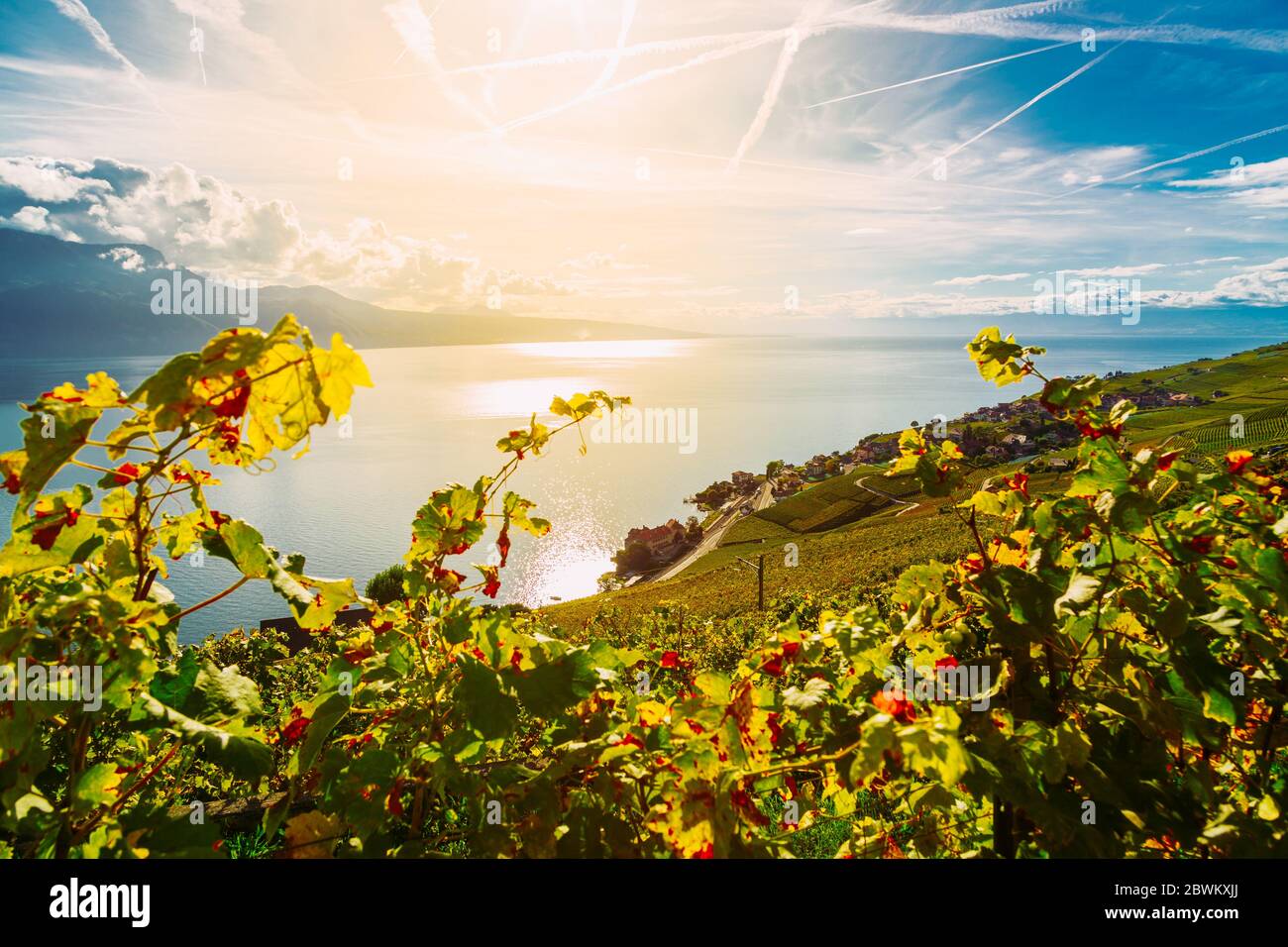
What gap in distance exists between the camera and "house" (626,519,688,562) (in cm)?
8250

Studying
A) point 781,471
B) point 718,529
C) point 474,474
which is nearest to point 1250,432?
point 781,471

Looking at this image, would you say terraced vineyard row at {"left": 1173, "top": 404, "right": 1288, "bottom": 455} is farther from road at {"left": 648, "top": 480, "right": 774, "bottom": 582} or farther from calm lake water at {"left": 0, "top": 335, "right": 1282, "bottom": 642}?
calm lake water at {"left": 0, "top": 335, "right": 1282, "bottom": 642}

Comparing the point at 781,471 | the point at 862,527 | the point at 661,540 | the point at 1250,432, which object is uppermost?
the point at 1250,432

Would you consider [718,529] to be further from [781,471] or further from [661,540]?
[781,471]

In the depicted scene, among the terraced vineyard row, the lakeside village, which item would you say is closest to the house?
the lakeside village

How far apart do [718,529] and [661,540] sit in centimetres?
1517

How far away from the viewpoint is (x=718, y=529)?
96.4m

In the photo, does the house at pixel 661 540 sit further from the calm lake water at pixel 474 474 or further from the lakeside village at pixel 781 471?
the calm lake water at pixel 474 474

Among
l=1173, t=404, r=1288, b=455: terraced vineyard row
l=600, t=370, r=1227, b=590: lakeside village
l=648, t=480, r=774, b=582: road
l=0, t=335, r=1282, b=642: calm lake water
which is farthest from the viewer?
l=600, t=370, r=1227, b=590: lakeside village

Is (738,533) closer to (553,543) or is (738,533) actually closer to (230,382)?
(553,543)

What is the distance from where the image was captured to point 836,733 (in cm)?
179

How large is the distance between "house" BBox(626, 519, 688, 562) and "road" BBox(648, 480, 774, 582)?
164 cm

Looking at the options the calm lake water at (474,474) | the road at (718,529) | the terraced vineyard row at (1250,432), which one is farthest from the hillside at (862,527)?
the calm lake water at (474,474)
